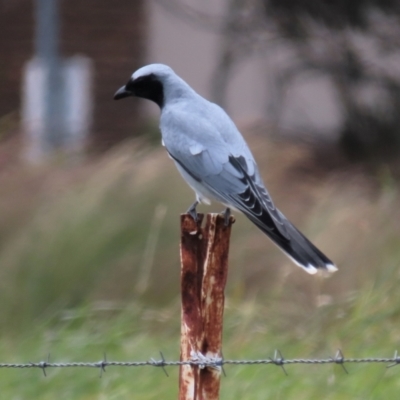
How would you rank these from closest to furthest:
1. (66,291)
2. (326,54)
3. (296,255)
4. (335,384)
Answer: (296,255)
(335,384)
(66,291)
(326,54)

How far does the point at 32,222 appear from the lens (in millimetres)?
7070

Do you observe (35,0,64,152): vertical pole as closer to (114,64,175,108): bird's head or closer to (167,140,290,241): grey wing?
(114,64,175,108): bird's head

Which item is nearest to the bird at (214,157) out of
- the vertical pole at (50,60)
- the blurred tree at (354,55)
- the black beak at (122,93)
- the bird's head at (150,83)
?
the bird's head at (150,83)

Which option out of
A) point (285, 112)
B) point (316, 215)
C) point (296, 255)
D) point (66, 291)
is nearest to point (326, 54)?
point (285, 112)

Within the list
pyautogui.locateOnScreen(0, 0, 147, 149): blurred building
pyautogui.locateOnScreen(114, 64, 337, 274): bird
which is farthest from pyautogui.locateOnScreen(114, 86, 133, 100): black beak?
pyautogui.locateOnScreen(0, 0, 147, 149): blurred building

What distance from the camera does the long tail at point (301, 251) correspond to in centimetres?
428

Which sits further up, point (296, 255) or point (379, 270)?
point (379, 270)

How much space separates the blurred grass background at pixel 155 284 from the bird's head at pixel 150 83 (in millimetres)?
1450

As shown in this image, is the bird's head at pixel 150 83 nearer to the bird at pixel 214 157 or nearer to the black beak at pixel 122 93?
the black beak at pixel 122 93

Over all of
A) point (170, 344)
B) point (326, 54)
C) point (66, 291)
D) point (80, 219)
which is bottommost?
point (170, 344)

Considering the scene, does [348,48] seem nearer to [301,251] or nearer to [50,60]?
[50,60]

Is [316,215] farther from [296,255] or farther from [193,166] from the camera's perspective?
[296,255]

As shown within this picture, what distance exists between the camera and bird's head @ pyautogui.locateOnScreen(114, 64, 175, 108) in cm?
516

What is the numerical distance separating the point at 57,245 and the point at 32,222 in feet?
1.03
